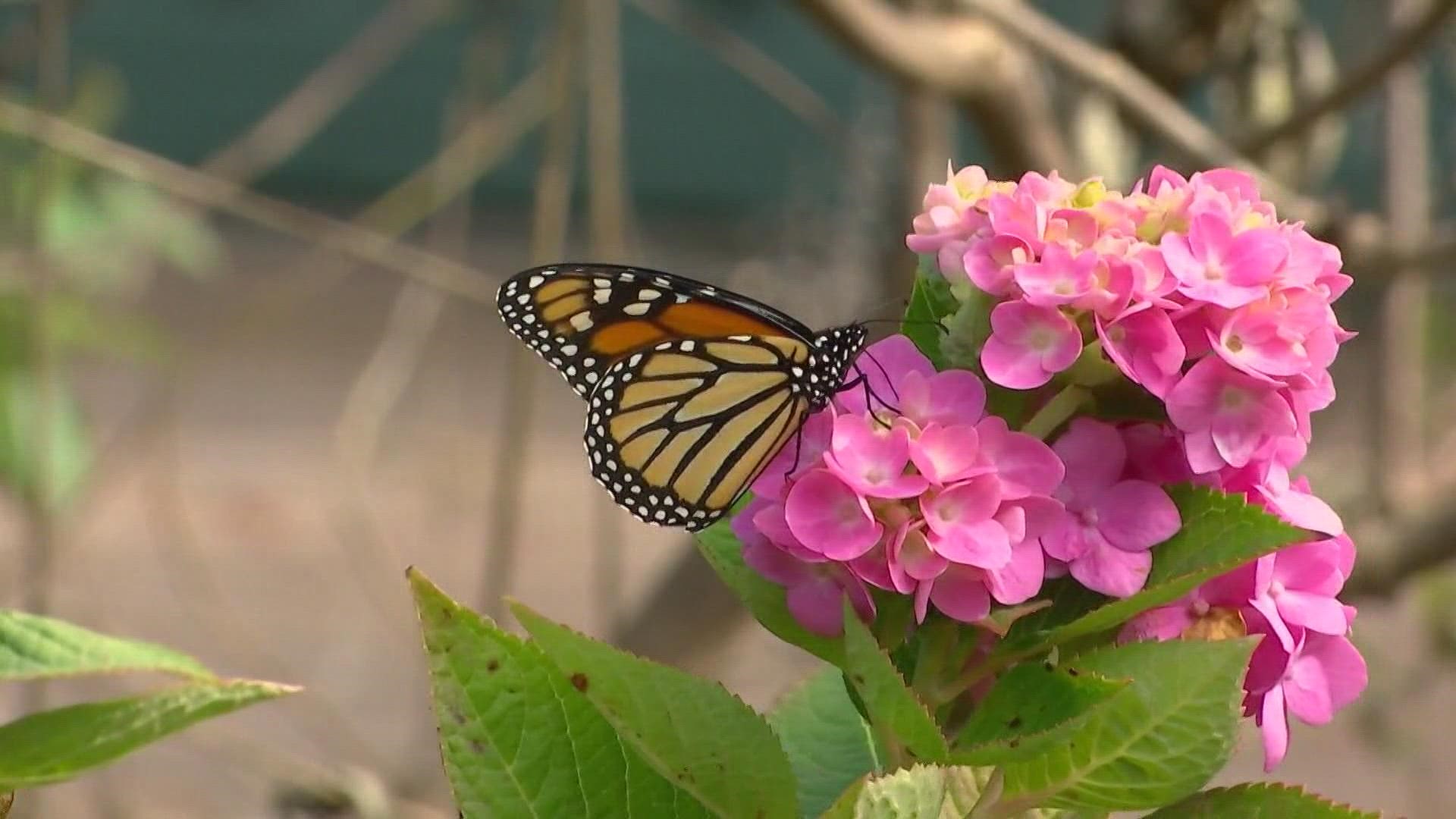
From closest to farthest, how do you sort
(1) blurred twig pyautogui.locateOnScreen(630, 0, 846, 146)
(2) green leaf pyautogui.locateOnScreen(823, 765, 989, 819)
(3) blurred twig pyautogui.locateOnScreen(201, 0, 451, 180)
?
1. (2) green leaf pyautogui.locateOnScreen(823, 765, 989, 819)
2. (1) blurred twig pyautogui.locateOnScreen(630, 0, 846, 146)
3. (3) blurred twig pyautogui.locateOnScreen(201, 0, 451, 180)

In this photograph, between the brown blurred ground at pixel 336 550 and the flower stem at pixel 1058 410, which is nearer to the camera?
the flower stem at pixel 1058 410

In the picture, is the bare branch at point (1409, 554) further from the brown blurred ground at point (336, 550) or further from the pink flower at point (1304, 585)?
the pink flower at point (1304, 585)

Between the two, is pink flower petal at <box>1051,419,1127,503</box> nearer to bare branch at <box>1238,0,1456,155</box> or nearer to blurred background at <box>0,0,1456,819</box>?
blurred background at <box>0,0,1456,819</box>

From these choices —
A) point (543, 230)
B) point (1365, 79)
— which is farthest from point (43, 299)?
point (1365, 79)

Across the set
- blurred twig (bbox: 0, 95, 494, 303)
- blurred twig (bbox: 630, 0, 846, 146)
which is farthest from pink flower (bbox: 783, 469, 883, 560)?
blurred twig (bbox: 630, 0, 846, 146)

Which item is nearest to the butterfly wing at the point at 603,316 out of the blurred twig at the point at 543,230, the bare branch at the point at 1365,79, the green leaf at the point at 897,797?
the green leaf at the point at 897,797

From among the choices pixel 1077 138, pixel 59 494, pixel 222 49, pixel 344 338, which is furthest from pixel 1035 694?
pixel 222 49
